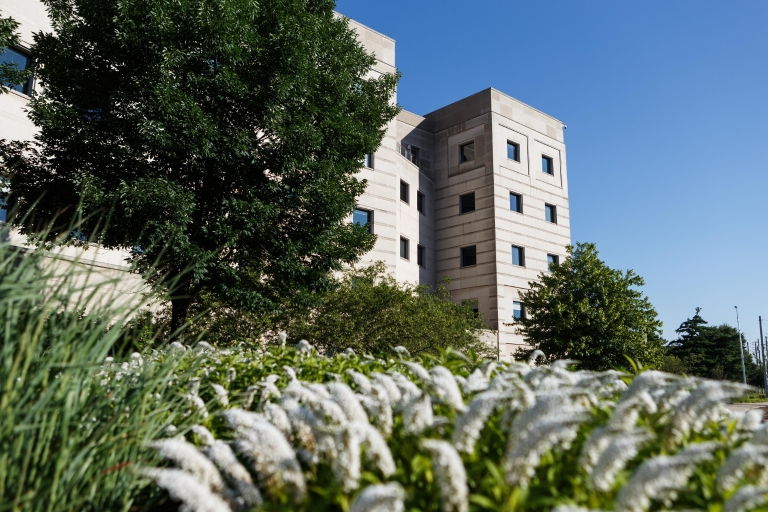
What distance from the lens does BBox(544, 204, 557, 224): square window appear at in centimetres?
3647

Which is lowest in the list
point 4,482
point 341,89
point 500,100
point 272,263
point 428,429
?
point 4,482

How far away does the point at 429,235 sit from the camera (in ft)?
114

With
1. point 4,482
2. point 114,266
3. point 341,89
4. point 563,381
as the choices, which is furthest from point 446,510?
point 114,266

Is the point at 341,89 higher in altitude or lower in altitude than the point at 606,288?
higher

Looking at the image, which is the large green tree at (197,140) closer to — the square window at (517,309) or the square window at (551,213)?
the square window at (517,309)

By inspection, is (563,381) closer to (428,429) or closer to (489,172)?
(428,429)

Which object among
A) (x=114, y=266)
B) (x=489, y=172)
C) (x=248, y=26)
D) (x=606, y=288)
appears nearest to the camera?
(x=248, y=26)

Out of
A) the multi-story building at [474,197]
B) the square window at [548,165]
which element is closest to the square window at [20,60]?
the multi-story building at [474,197]

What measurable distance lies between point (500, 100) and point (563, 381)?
33666mm

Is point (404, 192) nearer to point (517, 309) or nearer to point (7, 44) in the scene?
point (517, 309)

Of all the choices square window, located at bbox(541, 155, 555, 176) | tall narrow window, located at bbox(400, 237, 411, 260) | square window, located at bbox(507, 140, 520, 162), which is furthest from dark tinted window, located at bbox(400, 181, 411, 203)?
square window, located at bbox(541, 155, 555, 176)

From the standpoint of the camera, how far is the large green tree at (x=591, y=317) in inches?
815

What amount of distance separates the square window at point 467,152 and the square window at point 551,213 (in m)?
6.56

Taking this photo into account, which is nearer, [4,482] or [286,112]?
[4,482]
